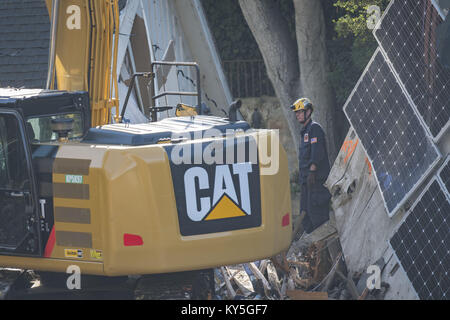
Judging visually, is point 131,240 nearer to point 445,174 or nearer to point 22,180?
point 22,180

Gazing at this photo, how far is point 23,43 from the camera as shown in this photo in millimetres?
14688

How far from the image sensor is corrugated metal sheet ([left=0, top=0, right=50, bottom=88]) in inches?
551

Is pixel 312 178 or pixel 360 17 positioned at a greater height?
pixel 360 17

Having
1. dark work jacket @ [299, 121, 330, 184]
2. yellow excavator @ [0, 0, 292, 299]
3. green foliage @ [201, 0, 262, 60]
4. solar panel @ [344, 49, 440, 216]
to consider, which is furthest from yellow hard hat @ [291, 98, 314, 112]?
green foliage @ [201, 0, 262, 60]

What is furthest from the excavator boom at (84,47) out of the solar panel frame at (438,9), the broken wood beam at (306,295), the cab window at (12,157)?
the solar panel frame at (438,9)

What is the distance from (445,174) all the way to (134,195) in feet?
10.6

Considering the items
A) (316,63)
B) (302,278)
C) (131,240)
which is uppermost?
(316,63)

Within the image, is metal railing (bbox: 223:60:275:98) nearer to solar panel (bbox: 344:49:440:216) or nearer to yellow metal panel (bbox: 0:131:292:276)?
solar panel (bbox: 344:49:440:216)

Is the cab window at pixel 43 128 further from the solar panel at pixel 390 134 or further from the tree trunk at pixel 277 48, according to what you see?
the tree trunk at pixel 277 48

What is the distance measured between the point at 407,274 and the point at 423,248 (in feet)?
1.13

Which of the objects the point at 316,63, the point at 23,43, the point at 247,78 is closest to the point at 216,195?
the point at 23,43

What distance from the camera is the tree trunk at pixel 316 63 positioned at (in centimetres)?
1534

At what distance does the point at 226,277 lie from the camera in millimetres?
9258

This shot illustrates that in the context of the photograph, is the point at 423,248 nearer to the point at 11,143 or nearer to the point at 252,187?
the point at 252,187
